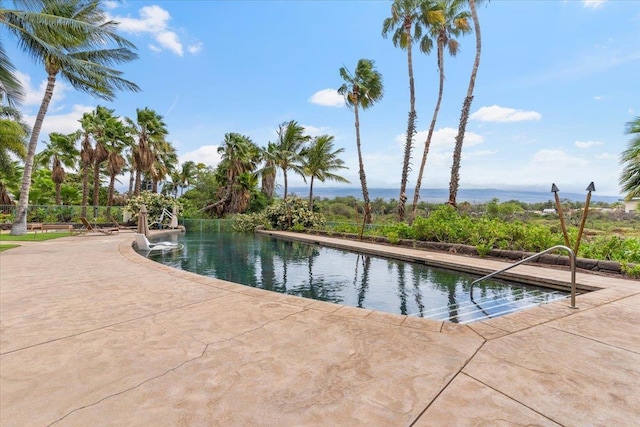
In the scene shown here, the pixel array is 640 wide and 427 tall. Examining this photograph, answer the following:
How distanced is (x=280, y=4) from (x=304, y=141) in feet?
32.7

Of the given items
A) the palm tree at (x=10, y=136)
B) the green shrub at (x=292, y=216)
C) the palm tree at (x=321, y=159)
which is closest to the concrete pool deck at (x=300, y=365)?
the green shrub at (x=292, y=216)

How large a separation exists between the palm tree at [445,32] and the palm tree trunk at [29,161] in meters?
17.1

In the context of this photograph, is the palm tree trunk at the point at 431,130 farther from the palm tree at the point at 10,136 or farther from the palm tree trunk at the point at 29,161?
the palm tree at the point at 10,136

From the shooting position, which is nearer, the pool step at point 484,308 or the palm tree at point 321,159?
the pool step at point 484,308

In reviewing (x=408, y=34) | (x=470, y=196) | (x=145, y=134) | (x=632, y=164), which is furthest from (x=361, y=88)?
(x=470, y=196)

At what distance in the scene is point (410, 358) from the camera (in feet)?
7.61

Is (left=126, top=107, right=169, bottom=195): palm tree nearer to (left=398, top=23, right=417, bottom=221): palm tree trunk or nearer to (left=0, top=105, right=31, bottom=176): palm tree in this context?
(left=0, top=105, right=31, bottom=176): palm tree

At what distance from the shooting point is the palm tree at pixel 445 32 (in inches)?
618

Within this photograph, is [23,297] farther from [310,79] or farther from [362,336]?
[310,79]

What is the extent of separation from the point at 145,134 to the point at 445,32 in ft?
67.0

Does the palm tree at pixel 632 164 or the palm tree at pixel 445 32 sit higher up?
the palm tree at pixel 445 32

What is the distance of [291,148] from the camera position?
2281 cm

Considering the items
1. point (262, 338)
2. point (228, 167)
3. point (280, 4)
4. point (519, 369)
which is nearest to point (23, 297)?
point (262, 338)

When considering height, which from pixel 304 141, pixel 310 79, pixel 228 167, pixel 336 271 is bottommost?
pixel 336 271
